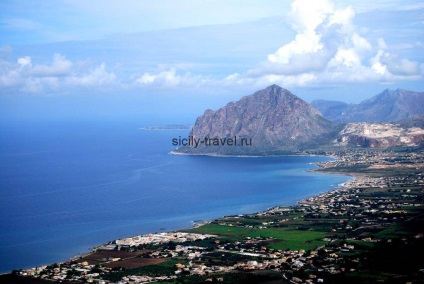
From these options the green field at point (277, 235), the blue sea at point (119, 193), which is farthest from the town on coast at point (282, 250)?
the blue sea at point (119, 193)

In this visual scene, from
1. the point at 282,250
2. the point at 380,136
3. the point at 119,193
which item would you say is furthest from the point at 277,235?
the point at 380,136

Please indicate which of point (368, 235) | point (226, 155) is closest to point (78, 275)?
point (368, 235)

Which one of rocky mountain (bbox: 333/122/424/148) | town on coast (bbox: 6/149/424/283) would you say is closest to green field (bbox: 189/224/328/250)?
town on coast (bbox: 6/149/424/283)

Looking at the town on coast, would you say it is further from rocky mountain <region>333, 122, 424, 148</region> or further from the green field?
rocky mountain <region>333, 122, 424, 148</region>

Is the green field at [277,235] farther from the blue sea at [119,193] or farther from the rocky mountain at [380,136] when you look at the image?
the rocky mountain at [380,136]

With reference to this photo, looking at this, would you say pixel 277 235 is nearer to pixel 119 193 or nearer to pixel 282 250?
pixel 282 250

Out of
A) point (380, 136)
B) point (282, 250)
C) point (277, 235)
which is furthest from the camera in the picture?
point (380, 136)
